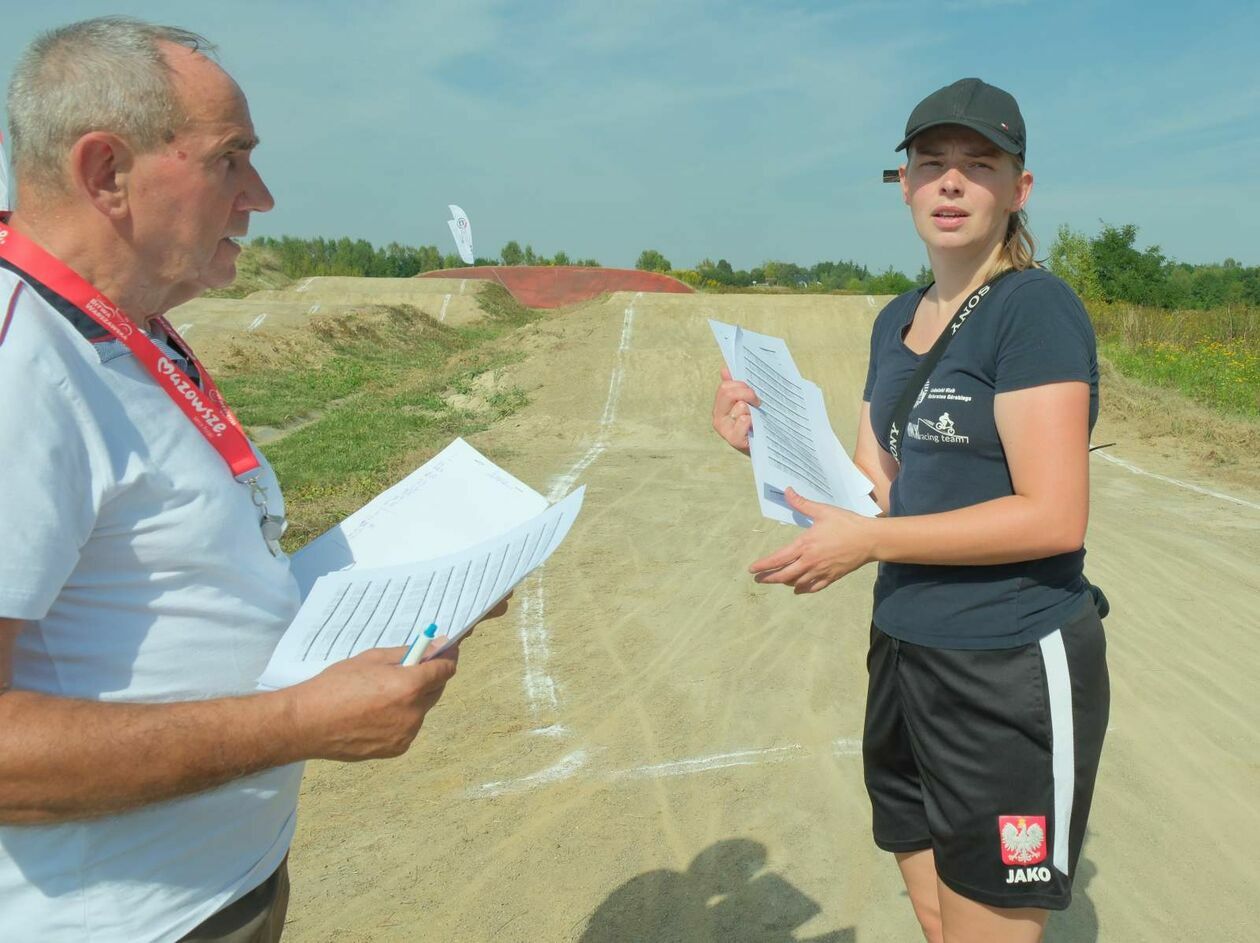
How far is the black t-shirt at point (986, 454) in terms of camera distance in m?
1.84

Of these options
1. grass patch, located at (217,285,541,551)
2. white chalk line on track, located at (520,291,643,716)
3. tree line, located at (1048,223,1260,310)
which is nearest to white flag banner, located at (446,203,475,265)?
grass patch, located at (217,285,541,551)

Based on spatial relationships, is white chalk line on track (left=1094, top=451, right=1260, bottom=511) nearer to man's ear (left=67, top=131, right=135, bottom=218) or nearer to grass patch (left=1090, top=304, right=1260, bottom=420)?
grass patch (left=1090, top=304, right=1260, bottom=420)

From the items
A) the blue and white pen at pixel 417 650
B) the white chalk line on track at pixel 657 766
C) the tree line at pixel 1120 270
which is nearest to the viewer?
the blue and white pen at pixel 417 650

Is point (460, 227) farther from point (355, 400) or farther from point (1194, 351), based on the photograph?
point (1194, 351)

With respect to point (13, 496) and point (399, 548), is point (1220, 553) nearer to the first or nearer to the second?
point (399, 548)

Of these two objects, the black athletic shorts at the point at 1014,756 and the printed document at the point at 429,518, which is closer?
the printed document at the point at 429,518

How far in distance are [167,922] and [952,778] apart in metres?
1.48

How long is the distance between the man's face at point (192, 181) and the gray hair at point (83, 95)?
1.0 inches

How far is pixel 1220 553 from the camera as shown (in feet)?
25.8

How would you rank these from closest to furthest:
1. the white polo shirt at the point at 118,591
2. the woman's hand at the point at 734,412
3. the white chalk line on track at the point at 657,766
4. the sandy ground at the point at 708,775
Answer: the white polo shirt at the point at 118,591, the woman's hand at the point at 734,412, the sandy ground at the point at 708,775, the white chalk line on track at the point at 657,766

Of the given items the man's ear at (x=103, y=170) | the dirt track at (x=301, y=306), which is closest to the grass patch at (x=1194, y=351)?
the man's ear at (x=103, y=170)

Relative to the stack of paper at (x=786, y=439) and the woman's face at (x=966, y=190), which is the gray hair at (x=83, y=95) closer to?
the stack of paper at (x=786, y=439)

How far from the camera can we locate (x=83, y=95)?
1.32m

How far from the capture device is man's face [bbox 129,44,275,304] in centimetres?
139
